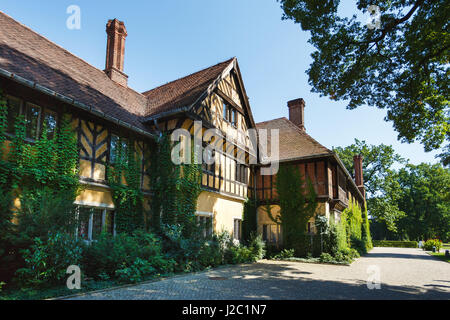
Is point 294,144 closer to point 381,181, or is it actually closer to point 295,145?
point 295,145

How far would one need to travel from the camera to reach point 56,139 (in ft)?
29.3

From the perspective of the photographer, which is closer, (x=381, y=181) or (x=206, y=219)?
(x=206, y=219)

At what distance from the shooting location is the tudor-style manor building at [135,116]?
900cm

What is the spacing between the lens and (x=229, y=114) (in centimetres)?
1612

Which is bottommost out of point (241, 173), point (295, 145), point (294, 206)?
point (294, 206)

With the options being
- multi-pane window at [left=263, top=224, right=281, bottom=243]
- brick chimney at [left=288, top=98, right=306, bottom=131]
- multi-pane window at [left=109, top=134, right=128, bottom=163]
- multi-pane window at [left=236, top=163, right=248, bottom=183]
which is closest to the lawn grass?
multi-pane window at [left=109, top=134, right=128, bottom=163]

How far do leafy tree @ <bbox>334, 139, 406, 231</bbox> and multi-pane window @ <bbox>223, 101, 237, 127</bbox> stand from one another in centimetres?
2783

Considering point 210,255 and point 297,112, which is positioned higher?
point 297,112

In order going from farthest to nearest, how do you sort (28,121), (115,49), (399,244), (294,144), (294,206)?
1. (399,244)
2. (294,144)
3. (294,206)
4. (115,49)
5. (28,121)

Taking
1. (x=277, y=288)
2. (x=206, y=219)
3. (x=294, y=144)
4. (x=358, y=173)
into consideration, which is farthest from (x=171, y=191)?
(x=358, y=173)

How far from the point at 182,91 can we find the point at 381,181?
31974 millimetres

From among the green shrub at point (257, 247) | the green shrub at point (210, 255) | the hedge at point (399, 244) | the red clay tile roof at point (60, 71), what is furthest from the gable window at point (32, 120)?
the hedge at point (399, 244)

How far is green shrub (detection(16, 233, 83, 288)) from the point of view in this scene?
6594mm

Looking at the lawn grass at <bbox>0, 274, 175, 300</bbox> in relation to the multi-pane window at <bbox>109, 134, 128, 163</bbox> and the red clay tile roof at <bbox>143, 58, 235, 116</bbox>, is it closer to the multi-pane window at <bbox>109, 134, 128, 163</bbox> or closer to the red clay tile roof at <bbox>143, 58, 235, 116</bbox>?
the multi-pane window at <bbox>109, 134, 128, 163</bbox>
